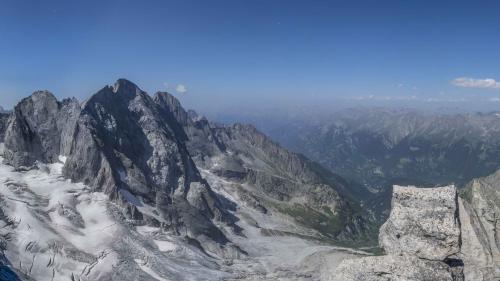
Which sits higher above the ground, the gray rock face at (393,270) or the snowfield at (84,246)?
the gray rock face at (393,270)

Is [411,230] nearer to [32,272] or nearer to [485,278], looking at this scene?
[485,278]

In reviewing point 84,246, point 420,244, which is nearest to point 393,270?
point 420,244

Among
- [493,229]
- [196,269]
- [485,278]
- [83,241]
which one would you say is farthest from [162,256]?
[485,278]

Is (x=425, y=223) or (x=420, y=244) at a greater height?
(x=425, y=223)

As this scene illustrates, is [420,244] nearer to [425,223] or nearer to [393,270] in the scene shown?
[425,223]

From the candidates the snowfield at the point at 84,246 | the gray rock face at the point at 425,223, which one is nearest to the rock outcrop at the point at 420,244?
the gray rock face at the point at 425,223

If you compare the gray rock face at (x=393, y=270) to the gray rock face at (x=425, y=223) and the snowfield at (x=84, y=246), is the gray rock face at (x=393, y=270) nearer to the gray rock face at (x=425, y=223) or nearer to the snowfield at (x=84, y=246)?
the gray rock face at (x=425, y=223)

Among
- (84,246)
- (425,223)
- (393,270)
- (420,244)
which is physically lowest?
(84,246)

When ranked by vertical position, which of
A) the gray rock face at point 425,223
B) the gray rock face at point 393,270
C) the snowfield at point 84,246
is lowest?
the snowfield at point 84,246
